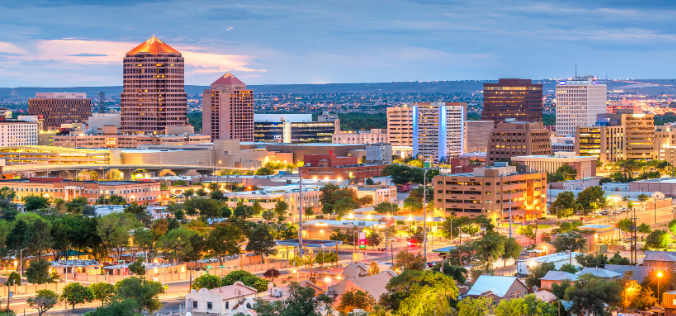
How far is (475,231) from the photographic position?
93.3 m

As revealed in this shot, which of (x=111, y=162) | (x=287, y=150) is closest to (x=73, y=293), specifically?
(x=111, y=162)

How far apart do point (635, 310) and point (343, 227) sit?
1544 inches

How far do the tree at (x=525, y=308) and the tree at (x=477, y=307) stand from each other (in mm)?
772

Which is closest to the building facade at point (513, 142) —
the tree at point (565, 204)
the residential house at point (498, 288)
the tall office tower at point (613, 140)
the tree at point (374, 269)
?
the tall office tower at point (613, 140)

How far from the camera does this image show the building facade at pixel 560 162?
161 m

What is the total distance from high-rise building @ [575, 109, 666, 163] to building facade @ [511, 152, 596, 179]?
90.6 feet

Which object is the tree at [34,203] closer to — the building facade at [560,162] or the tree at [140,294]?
the tree at [140,294]

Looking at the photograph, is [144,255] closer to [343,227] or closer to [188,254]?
[188,254]

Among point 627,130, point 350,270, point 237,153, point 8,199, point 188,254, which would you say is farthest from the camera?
point 627,130

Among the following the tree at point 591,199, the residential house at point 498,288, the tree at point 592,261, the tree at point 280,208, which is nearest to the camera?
the residential house at point 498,288

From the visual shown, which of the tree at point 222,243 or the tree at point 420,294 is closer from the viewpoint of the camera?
the tree at point 420,294

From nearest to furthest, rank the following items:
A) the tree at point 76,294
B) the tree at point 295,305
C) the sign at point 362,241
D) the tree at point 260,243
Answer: the tree at point 295,305, the tree at point 76,294, the tree at point 260,243, the sign at point 362,241

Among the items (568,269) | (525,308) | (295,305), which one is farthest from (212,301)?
(568,269)

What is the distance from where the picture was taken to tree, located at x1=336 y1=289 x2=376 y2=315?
182ft
